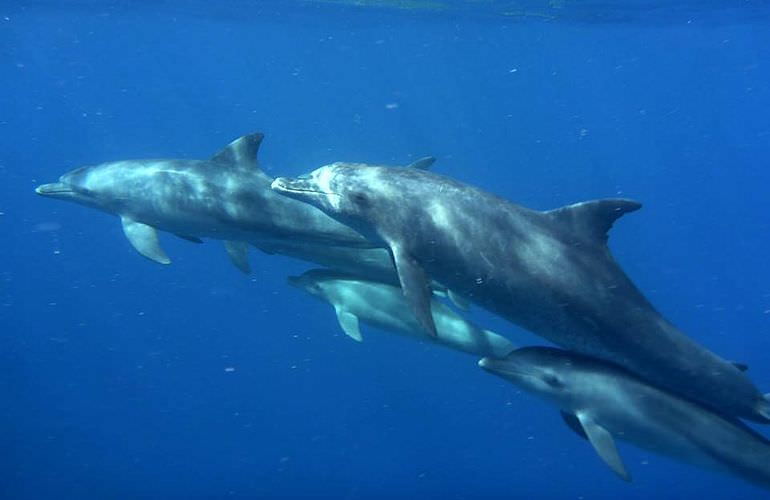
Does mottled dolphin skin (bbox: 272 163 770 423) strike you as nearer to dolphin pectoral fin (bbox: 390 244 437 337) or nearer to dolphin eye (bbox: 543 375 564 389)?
dolphin pectoral fin (bbox: 390 244 437 337)

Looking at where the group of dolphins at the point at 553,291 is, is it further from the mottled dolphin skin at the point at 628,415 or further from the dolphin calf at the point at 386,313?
A: the dolphin calf at the point at 386,313

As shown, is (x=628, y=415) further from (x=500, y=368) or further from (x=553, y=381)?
(x=500, y=368)

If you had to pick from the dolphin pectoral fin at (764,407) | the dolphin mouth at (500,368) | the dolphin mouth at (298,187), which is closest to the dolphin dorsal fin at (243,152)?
the dolphin mouth at (298,187)

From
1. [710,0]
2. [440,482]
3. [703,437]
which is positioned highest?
[710,0]

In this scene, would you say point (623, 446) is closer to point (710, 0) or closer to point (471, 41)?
point (710, 0)

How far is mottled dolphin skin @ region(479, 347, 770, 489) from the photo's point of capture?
Result: 814cm

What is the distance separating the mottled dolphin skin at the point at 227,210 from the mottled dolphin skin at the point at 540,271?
1.79 meters

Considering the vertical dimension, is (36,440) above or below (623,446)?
above

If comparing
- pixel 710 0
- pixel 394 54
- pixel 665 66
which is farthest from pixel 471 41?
pixel 665 66

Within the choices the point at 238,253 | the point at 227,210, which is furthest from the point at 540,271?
the point at 238,253

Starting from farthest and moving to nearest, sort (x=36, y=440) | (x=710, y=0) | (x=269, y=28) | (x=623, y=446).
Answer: (x=269, y=28) < (x=710, y=0) < (x=36, y=440) < (x=623, y=446)

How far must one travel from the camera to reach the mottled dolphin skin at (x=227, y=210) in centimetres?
988

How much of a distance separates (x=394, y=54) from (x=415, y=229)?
47863 millimetres

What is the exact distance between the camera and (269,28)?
125 ft
